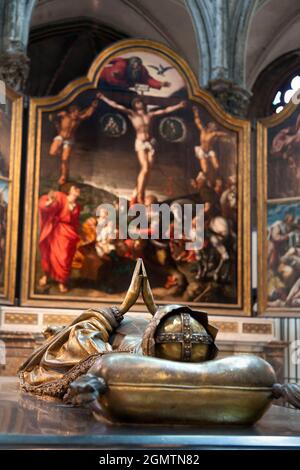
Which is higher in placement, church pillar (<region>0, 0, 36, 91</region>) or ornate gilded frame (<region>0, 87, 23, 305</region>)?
church pillar (<region>0, 0, 36, 91</region>)

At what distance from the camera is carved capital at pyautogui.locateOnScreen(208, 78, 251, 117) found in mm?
12461

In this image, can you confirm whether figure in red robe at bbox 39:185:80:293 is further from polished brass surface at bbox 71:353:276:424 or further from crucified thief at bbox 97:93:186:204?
polished brass surface at bbox 71:353:276:424

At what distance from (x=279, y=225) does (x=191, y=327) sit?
7965mm

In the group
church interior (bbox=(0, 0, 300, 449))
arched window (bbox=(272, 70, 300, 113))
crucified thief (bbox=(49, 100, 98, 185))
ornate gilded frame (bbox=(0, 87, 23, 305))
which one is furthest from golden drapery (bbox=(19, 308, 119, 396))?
arched window (bbox=(272, 70, 300, 113))

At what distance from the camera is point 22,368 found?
13.1 ft

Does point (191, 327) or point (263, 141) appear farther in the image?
point (263, 141)

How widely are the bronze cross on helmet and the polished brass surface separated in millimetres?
91

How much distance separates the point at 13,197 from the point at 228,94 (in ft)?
15.9

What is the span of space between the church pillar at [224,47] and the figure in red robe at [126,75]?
2136mm

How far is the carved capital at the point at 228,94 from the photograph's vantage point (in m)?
12.5

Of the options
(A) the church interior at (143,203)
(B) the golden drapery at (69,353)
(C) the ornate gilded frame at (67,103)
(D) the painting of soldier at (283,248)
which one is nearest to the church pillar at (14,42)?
(A) the church interior at (143,203)

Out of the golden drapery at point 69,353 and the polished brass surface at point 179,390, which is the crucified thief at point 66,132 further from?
the polished brass surface at point 179,390

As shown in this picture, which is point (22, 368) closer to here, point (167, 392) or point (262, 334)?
point (167, 392)

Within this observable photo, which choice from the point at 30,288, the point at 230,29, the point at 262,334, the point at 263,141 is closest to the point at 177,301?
the point at 262,334
